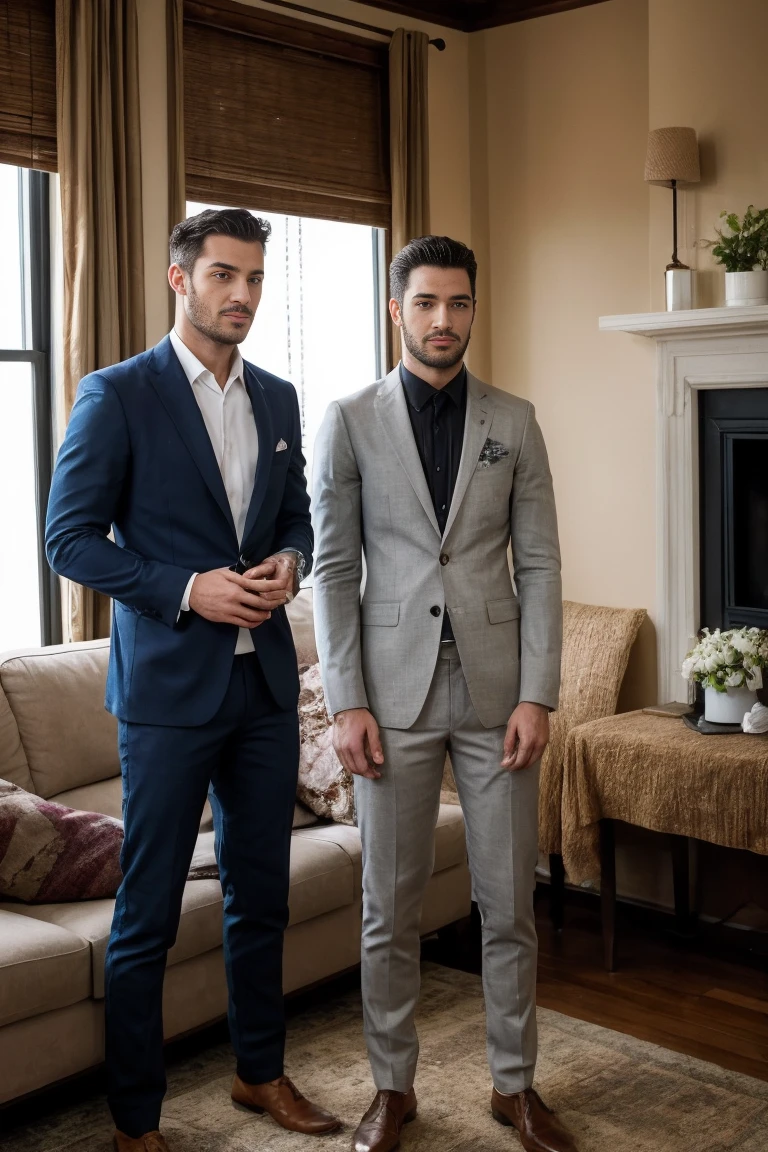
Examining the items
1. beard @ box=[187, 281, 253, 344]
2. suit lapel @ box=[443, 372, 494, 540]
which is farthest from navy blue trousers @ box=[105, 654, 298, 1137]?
beard @ box=[187, 281, 253, 344]

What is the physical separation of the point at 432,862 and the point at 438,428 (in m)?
0.84

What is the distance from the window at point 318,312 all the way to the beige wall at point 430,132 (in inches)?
13.5

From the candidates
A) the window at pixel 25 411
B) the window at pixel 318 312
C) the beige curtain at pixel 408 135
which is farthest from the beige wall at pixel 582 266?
the window at pixel 25 411

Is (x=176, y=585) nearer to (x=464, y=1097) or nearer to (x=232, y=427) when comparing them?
(x=232, y=427)

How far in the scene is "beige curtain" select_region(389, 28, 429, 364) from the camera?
4.49 metres


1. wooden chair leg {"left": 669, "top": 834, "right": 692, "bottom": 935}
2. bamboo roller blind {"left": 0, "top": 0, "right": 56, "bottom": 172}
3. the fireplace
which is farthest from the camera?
the fireplace

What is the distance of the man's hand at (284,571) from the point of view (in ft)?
7.70

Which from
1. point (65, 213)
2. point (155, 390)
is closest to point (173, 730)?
point (155, 390)

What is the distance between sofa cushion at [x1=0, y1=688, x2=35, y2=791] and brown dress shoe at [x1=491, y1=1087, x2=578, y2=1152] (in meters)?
1.38

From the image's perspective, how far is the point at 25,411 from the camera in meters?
3.76

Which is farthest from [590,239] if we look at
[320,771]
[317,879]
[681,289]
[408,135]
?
[317,879]

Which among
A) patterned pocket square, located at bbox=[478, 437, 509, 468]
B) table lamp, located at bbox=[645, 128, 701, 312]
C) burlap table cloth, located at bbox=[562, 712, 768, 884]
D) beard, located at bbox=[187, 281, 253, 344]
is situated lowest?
burlap table cloth, located at bbox=[562, 712, 768, 884]

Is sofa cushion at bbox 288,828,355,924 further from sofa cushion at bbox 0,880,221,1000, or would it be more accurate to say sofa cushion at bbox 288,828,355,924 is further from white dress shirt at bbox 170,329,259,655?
white dress shirt at bbox 170,329,259,655

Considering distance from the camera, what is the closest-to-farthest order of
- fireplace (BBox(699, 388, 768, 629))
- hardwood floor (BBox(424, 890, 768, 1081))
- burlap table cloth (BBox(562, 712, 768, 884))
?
hardwood floor (BBox(424, 890, 768, 1081))
burlap table cloth (BBox(562, 712, 768, 884))
fireplace (BBox(699, 388, 768, 629))
